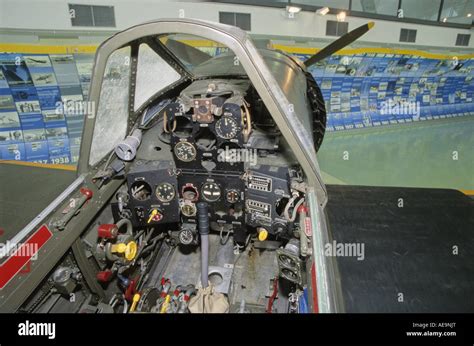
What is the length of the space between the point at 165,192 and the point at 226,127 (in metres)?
0.67

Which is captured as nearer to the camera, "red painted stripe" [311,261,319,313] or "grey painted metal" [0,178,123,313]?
"red painted stripe" [311,261,319,313]

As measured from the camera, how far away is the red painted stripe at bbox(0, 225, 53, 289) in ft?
4.67

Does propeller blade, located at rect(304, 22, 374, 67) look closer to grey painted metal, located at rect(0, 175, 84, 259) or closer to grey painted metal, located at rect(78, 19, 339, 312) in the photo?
grey painted metal, located at rect(78, 19, 339, 312)

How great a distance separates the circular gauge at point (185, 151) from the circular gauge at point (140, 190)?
340mm

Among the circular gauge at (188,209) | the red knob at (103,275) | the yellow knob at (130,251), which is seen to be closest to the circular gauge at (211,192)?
the circular gauge at (188,209)

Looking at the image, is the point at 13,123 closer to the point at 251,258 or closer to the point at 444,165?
the point at 251,258

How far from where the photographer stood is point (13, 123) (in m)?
4.30

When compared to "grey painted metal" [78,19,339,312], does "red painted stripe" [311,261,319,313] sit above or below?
below

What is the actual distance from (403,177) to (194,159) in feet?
14.2

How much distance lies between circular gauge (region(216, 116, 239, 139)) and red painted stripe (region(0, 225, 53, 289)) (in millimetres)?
1242

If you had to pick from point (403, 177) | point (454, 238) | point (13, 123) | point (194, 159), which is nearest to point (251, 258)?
point (194, 159)

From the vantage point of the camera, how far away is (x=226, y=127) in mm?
2021

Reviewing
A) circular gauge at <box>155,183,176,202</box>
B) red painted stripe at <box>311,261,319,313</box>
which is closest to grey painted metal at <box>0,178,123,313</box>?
circular gauge at <box>155,183,176,202</box>

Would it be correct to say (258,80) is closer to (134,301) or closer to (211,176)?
(211,176)
